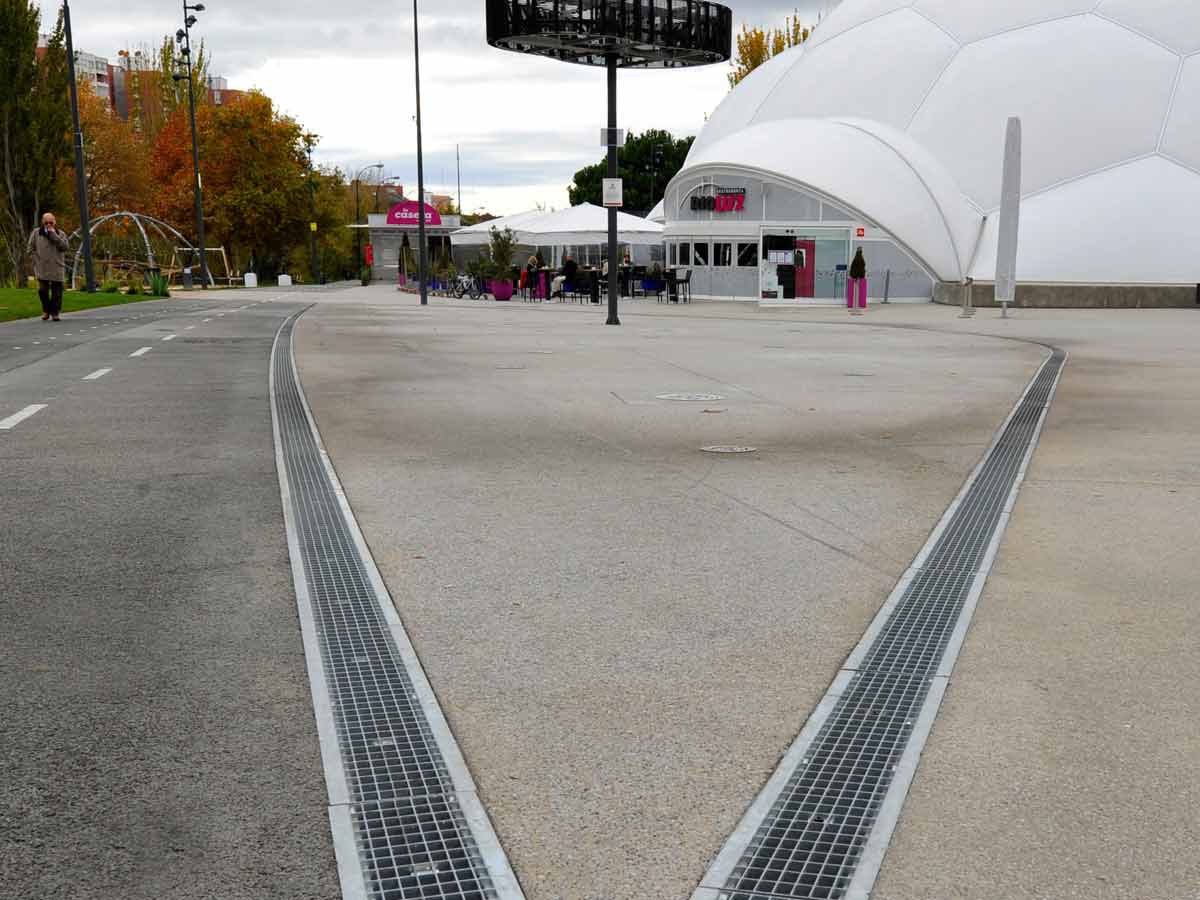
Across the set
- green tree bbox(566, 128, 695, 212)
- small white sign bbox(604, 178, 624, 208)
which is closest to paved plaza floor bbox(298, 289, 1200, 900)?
small white sign bbox(604, 178, 624, 208)

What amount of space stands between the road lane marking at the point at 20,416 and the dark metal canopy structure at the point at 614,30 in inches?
793

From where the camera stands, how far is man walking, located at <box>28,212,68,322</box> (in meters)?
23.9

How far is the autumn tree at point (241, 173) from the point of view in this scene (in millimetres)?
73875

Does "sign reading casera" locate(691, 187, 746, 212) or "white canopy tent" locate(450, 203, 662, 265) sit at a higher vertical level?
"sign reading casera" locate(691, 187, 746, 212)

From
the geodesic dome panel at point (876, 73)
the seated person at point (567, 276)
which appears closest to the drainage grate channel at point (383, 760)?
the seated person at point (567, 276)

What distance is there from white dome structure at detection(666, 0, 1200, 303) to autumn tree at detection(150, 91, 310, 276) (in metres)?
37.6

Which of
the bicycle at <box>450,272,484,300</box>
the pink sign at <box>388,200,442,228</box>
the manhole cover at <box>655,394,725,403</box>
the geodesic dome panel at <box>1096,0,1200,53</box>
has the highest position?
the geodesic dome panel at <box>1096,0,1200,53</box>

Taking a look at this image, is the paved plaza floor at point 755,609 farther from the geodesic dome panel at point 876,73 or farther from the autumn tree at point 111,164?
the autumn tree at point 111,164

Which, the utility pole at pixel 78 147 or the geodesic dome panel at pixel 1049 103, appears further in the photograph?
the utility pole at pixel 78 147

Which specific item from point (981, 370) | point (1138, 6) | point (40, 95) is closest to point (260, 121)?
point (40, 95)

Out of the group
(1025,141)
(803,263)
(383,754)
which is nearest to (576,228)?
(803,263)

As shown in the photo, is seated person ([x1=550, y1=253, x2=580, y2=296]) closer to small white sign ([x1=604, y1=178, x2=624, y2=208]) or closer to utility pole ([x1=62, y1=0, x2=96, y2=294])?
small white sign ([x1=604, y1=178, x2=624, y2=208])

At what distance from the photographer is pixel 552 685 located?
14.0 ft

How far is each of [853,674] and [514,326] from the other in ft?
74.9
